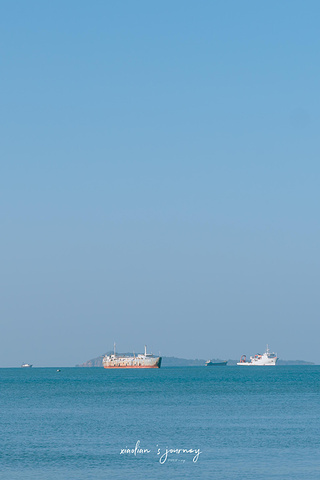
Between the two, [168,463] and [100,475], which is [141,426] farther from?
[100,475]

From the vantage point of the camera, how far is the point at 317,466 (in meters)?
61.1

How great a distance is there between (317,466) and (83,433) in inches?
1232

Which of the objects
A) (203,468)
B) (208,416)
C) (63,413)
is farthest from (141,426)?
(203,468)

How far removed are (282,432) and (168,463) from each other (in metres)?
21.6

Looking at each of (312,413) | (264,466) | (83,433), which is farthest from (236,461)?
(312,413)

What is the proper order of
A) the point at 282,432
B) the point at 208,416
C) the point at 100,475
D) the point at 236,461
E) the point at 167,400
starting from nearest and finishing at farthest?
1. the point at 100,475
2. the point at 236,461
3. the point at 282,432
4. the point at 208,416
5. the point at 167,400

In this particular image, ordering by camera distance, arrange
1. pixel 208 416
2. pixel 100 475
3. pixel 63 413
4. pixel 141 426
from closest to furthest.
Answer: pixel 100 475
pixel 141 426
pixel 208 416
pixel 63 413

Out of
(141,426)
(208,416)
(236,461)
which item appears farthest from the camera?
(208,416)

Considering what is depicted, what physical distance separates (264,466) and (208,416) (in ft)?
138

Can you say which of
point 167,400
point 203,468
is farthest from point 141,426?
point 167,400

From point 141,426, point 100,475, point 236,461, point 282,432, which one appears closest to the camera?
point 100,475

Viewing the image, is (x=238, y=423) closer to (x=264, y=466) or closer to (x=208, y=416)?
(x=208, y=416)

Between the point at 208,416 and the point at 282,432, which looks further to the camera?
the point at 208,416

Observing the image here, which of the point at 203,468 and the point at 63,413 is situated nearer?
the point at 203,468
